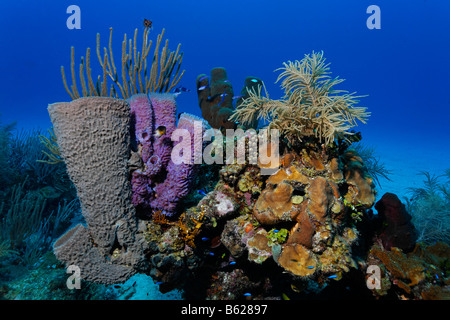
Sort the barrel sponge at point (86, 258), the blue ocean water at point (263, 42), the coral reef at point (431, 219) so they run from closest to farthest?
1. the barrel sponge at point (86, 258)
2. the coral reef at point (431, 219)
3. the blue ocean water at point (263, 42)

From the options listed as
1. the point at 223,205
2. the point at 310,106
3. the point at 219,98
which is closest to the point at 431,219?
the point at 310,106

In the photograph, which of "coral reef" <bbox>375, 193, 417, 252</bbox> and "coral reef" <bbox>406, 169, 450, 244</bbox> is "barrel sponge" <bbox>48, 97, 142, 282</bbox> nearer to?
"coral reef" <bbox>375, 193, 417, 252</bbox>

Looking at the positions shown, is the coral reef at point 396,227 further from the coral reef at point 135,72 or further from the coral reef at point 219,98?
the coral reef at point 135,72

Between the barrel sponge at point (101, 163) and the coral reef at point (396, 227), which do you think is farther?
the coral reef at point (396, 227)

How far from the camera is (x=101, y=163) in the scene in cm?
264

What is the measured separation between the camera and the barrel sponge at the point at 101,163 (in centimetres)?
252

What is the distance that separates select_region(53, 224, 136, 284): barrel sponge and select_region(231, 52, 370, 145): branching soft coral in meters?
2.78

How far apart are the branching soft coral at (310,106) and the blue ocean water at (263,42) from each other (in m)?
61.0

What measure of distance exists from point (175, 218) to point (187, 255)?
54cm

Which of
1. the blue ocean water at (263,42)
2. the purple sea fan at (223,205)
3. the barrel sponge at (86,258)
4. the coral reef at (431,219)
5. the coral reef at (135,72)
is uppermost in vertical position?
the blue ocean water at (263,42)

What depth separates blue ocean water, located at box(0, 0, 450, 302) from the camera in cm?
8336

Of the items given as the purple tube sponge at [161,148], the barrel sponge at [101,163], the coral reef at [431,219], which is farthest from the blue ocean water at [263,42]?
the barrel sponge at [101,163]

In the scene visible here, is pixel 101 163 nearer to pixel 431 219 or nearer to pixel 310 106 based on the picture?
pixel 310 106

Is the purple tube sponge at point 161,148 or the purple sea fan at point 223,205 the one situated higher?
the purple tube sponge at point 161,148
